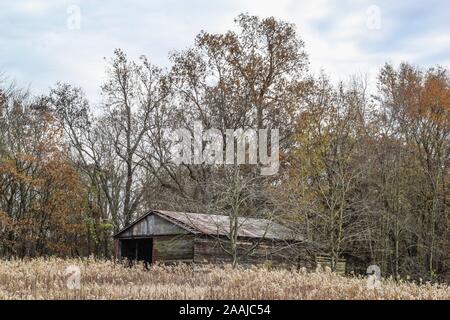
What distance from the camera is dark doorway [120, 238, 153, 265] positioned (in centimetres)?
3064

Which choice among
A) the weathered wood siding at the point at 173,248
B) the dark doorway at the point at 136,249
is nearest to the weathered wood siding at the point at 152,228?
the weathered wood siding at the point at 173,248

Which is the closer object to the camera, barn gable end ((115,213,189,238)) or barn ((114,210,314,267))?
barn ((114,210,314,267))

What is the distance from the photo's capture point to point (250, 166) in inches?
1457

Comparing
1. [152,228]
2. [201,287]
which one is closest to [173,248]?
[152,228]

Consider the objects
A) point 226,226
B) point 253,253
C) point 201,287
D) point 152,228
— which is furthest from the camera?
point 152,228

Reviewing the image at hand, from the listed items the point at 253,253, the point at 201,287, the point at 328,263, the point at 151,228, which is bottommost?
the point at 328,263

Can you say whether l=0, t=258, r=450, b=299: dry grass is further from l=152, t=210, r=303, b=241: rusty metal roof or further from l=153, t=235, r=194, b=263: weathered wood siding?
l=153, t=235, r=194, b=263: weathered wood siding

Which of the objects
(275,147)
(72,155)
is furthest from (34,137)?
(275,147)

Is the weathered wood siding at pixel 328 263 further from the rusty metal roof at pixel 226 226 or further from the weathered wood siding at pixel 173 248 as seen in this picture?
the weathered wood siding at pixel 173 248

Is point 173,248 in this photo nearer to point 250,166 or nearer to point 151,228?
point 151,228

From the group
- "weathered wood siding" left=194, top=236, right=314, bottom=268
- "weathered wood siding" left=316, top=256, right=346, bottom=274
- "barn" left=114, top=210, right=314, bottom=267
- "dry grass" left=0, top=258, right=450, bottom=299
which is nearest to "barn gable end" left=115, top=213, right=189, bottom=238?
"barn" left=114, top=210, right=314, bottom=267

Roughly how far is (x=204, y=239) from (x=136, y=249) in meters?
4.84

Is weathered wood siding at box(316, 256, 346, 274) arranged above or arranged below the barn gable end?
below

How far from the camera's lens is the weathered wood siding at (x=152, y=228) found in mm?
27391
